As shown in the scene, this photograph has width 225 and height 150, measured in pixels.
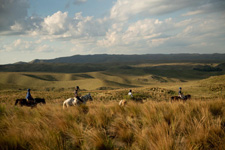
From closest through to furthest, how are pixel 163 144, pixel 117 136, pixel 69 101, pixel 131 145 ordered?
pixel 163 144 → pixel 131 145 → pixel 117 136 → pixel 69 101

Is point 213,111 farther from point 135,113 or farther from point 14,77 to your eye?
point 14,77

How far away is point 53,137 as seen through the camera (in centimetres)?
337

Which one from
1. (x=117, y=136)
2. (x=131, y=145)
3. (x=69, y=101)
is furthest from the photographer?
(x=69, y=101)

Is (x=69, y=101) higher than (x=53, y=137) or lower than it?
lower

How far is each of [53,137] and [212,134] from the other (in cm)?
357

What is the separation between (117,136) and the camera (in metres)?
3.95

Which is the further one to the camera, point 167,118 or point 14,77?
point 14,77

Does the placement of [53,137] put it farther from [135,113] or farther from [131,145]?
[135,113]

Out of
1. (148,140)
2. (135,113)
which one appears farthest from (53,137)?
(135,113)

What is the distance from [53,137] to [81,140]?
0.65 metres

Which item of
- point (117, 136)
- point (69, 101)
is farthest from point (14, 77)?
point (117, 136)

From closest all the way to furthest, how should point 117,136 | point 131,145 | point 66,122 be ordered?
point 131,145, point 117,136, point 66,122

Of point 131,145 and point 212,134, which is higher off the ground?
point 212,134

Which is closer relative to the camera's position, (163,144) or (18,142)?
(163,144)
